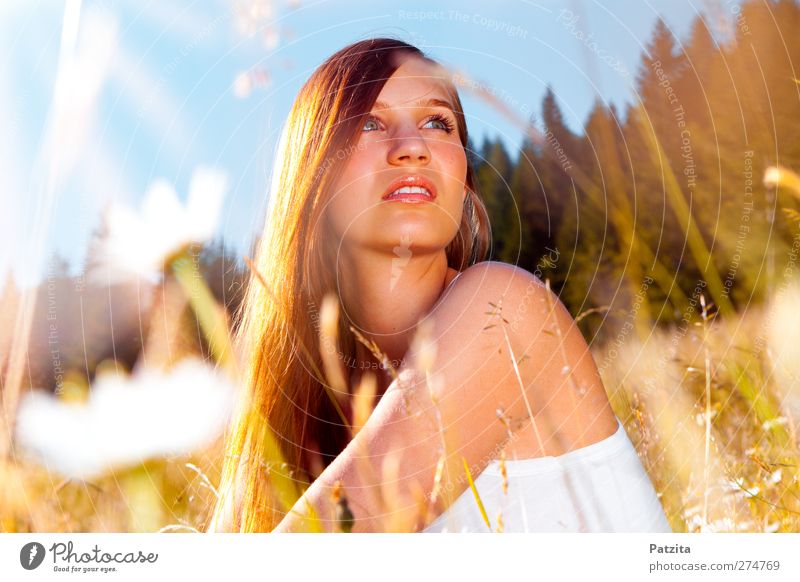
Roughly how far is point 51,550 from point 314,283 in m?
0.73

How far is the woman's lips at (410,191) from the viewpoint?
4.75 ft

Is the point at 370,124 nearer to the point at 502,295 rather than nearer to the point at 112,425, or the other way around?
the point at 502,295

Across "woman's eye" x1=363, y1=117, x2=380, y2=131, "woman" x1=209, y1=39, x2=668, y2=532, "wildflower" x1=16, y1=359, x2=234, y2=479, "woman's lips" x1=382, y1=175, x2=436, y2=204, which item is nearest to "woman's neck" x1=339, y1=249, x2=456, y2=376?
"woman" x1=209, y1=39, x2=668, y2=532

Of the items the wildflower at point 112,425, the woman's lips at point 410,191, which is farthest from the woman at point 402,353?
the wildflower at point 112,425

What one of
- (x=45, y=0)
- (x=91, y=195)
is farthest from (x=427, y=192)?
(x=45, y=0)

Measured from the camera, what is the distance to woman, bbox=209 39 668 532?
120 centimetres

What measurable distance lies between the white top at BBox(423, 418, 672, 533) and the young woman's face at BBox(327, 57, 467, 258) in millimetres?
473

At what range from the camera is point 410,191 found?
1.45 meters

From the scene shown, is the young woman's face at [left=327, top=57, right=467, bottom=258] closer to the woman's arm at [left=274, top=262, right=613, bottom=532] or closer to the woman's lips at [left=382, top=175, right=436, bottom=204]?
the woman's lips at [left=382, top=175, right=436, bottom=204]

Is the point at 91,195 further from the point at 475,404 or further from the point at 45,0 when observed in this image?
the point at 475,404

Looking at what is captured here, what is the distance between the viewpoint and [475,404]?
4.00 ft

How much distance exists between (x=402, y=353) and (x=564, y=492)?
427mm

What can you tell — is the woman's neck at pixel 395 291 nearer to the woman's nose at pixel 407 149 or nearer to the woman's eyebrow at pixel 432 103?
the woman's nose at pixel 407 149

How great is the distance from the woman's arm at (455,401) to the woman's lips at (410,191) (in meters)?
0.21
